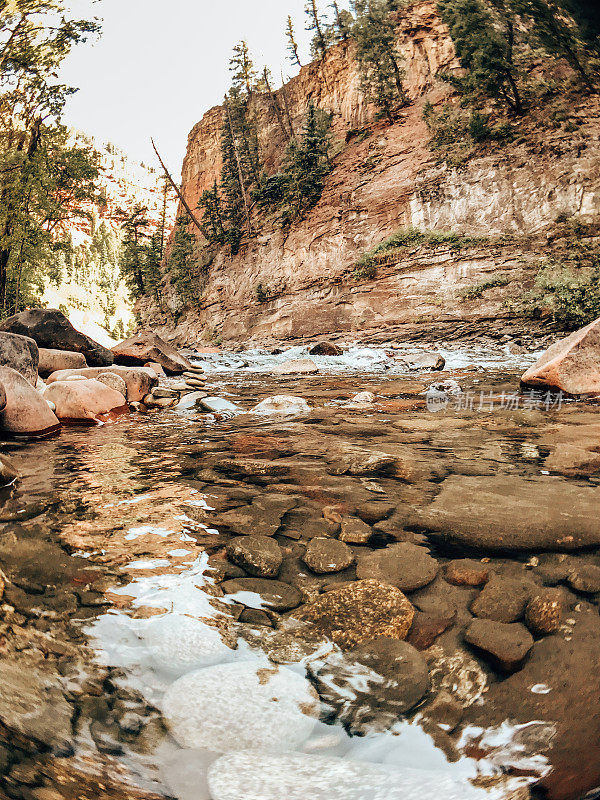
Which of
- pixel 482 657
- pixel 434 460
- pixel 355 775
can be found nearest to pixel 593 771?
pixel 482 657

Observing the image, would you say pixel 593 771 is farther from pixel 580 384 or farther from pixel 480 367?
pixel 480 367

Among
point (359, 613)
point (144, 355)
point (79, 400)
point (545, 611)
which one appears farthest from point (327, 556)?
point (144, 355)

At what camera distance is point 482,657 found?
1.19 m

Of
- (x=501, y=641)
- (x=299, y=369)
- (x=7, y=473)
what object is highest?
(x=299, y=369)

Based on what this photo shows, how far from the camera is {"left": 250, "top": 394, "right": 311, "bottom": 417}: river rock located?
4960 mm

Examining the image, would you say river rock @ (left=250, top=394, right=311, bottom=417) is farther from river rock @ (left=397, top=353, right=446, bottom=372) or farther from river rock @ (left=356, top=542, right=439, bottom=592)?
river rock @ (left=397, top=353, right=446, bottom=372)

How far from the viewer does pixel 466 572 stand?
156 cm

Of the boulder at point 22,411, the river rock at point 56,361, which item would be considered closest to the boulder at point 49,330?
the river rock at point 56,361

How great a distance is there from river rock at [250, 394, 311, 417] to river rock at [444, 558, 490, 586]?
11.0 feet

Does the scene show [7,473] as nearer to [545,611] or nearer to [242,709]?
[242,709]

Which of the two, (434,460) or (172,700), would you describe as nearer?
(172,700)

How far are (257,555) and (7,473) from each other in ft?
5.91

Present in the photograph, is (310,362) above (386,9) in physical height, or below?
below

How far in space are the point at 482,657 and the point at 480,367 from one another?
30.3 feet
